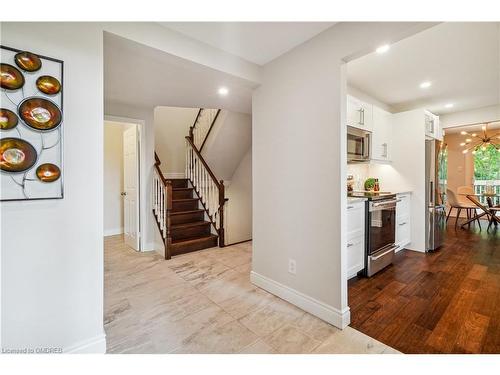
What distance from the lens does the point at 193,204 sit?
429 centimetres

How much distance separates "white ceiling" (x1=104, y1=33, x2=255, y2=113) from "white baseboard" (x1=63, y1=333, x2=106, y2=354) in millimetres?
1979

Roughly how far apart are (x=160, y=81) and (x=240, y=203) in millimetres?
2947

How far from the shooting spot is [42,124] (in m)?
1.26

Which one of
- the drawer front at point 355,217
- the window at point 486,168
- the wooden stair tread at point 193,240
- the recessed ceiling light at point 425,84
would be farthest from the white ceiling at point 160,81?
the window at point 486,168

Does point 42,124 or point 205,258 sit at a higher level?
point 42,124

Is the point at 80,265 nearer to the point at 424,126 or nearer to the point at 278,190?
the point at 278,190

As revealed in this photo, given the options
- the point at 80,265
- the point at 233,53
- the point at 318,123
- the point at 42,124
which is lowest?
the point at 80,265

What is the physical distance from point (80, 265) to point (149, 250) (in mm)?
2414

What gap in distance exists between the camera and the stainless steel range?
8.64 feet

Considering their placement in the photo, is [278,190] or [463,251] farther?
[463,251]

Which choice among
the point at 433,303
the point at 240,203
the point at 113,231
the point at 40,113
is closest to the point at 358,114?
the point at 433,303

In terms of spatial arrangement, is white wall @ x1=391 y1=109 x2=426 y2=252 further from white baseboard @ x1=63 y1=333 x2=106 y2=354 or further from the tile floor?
white baseboard @ x1=63 y1=333 x2=106 y2=354

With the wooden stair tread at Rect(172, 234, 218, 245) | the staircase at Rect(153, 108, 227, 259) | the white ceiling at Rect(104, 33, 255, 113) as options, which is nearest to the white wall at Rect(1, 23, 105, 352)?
the white ceiling at Rect(104, 33, 255, 113)
